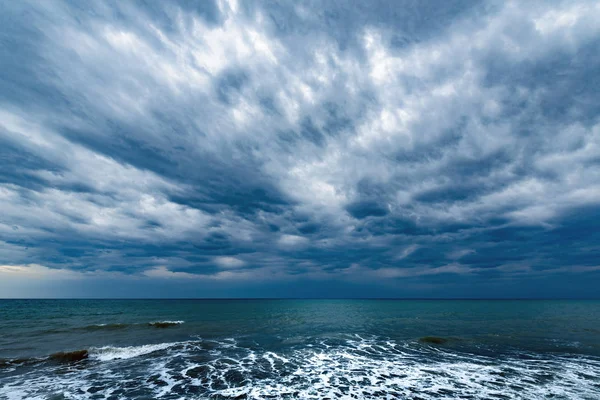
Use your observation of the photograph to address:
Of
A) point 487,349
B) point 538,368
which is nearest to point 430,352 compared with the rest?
point 487,349

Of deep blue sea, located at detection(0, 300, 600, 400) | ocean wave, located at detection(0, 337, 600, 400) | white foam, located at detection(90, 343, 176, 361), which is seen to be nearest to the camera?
ocean wave, located at detection(0, 337, 600, 400)

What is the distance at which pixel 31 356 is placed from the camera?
75.9ft

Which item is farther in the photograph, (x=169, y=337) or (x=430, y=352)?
(x=169, y=337)

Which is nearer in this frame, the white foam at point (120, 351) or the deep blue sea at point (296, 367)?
the deep blue sea at point (296, 367)

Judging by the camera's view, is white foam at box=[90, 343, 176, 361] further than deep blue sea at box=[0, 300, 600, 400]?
Yes

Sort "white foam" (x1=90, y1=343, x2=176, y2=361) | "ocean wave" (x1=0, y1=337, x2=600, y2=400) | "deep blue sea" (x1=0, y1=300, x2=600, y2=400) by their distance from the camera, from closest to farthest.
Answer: "ocean wave" (x1=0, y1=337, x2=600, y2=400), "deep blue sea" (x1=0, y1=300, x2=600, y2=400), "white foam" (x1=90, y1=343, x2=176, y2=361)

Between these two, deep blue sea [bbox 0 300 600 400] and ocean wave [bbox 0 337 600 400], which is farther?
deep blue sea [bbox 0 300 600 400]

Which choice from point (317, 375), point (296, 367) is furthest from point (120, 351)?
point (317, 375)

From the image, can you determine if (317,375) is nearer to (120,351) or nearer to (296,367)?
(296,367)

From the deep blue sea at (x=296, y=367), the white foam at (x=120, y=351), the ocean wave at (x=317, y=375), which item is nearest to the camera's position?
the ocean wave at (x=317, y=375)

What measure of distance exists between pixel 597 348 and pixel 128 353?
45.3 m

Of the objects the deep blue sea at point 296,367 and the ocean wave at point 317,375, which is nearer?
the ocean wave at point 317,375

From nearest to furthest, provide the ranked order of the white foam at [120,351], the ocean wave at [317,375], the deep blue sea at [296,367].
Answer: the ocean wave at [317,375], the deep blue sea at [296,367], the white foam at [120,351]

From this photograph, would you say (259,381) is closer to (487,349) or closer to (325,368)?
(325,368)
